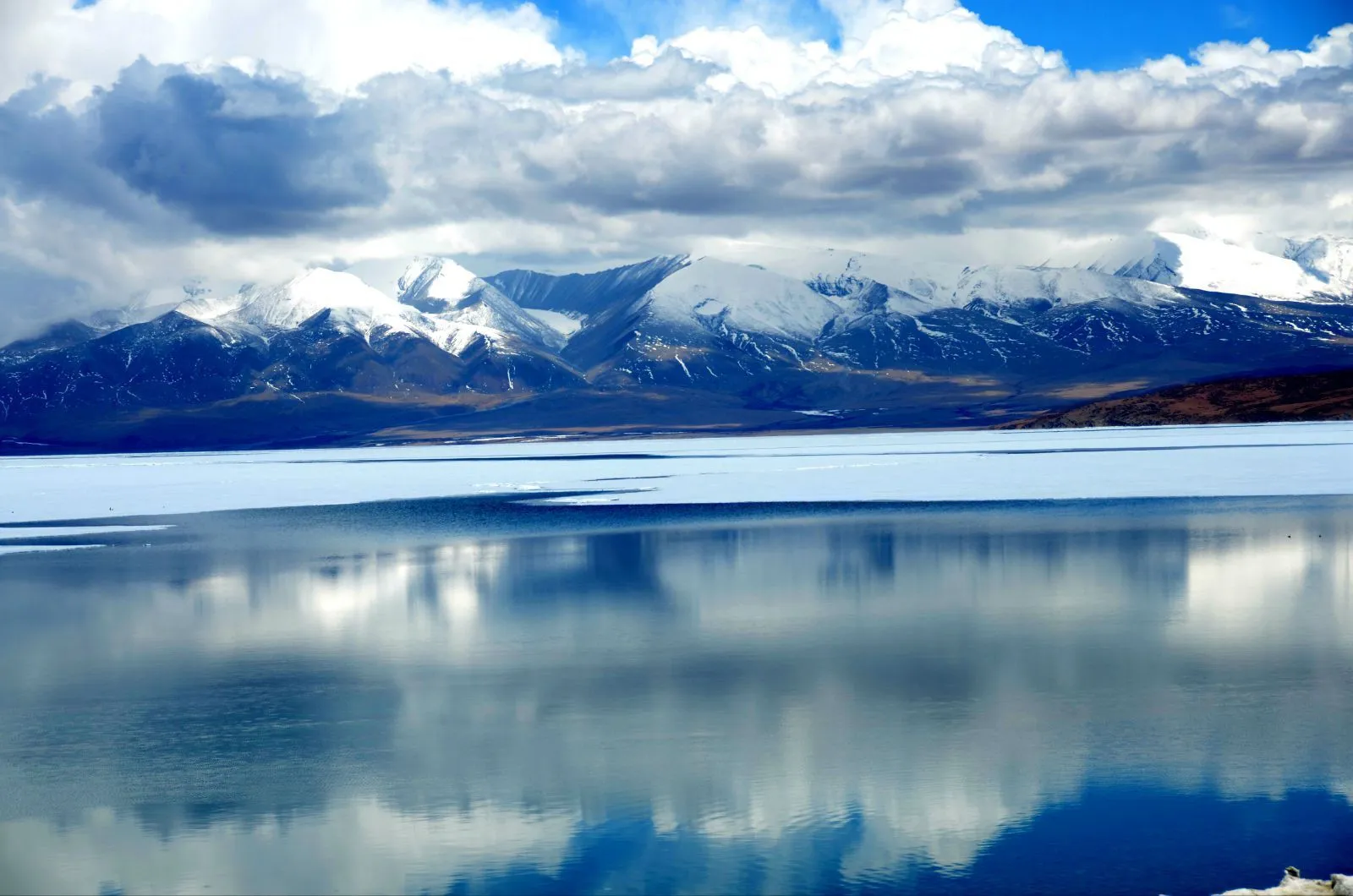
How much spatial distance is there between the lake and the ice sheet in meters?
26.4

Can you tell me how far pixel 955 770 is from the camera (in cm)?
2028

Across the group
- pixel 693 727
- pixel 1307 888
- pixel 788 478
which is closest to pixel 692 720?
pixel 693 727

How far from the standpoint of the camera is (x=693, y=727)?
75.8 feet

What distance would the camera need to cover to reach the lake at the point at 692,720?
56.9 feet

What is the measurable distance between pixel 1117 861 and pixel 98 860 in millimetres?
12037

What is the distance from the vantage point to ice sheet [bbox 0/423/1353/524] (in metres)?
74.0

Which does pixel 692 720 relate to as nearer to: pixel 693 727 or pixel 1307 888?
pixel 693 727

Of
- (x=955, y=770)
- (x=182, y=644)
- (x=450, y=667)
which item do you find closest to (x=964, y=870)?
(x=955, y=770)

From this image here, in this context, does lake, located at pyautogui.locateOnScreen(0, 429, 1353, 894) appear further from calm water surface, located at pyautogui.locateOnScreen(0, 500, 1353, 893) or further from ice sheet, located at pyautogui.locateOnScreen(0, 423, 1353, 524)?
ice sheet, located at pyautogui.locateOnScreen(0, 423, 1353, 524)

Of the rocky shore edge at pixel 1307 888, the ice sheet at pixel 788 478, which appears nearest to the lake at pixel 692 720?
the rocky shore edge at pixel 1307 888

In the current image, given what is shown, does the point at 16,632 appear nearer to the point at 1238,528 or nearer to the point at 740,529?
the point at 740,529

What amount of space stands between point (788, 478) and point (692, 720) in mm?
71146

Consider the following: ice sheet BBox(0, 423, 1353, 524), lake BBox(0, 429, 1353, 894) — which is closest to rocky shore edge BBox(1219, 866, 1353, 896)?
lake BBox(0, 429, 1353, 894)

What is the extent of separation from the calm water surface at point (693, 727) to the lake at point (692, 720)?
0.08m
